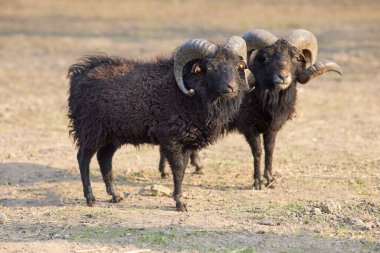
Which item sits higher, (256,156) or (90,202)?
(256,156)

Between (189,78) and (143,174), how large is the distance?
9.26ft

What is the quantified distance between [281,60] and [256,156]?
1.44 metres

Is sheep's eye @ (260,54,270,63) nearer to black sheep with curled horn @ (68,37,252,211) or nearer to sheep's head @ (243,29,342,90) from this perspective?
sheep's head @ (243,29,342,90)

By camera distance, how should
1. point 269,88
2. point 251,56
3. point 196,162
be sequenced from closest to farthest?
point 269,88 → point 251,56 → point 196,162

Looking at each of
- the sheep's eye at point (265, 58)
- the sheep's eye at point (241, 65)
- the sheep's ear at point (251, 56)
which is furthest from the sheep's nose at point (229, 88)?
the sheep's ear at point (251, 56)

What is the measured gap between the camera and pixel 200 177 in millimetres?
13367

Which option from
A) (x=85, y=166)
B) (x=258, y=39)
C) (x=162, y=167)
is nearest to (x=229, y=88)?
(x=258, y=39)

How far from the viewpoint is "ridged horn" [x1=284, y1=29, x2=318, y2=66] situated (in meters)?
12.6

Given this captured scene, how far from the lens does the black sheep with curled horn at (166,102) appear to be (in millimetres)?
11000

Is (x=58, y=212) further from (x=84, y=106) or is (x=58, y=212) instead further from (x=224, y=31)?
(x=224, y=31)

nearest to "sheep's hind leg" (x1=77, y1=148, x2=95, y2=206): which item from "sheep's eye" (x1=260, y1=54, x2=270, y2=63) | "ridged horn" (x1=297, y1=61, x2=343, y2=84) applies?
"sheep's eye" (x1=260, y1=54, x2=270, y2=63)

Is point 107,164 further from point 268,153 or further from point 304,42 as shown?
point 304,42

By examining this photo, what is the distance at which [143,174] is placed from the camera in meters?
13.6

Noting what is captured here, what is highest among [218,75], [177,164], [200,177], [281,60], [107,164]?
[281,60]
